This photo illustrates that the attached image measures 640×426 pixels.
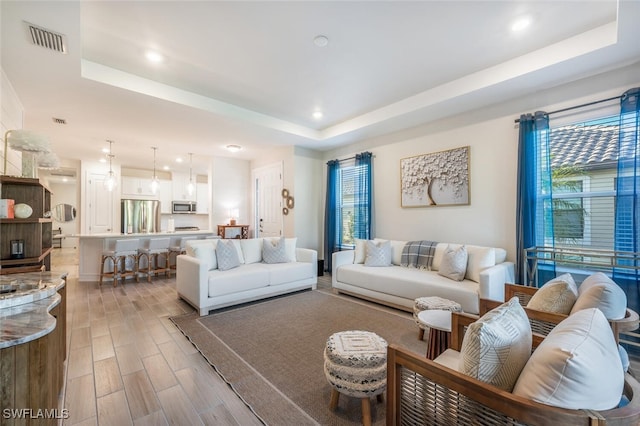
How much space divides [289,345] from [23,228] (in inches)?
105

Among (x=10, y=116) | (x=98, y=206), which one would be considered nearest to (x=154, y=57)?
(x=10, y=116)

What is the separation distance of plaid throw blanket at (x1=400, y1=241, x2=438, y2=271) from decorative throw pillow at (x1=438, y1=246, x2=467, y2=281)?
36cm

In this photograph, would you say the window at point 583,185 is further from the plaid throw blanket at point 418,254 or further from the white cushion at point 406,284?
the plaid throw blanket at point 418,254

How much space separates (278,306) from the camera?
3.73m

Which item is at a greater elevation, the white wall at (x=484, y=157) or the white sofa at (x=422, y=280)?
the white wall at (x=484, y=157)

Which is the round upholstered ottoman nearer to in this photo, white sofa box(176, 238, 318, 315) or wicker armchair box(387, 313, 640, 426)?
wicker armchair box(387, 313, 640, 426)

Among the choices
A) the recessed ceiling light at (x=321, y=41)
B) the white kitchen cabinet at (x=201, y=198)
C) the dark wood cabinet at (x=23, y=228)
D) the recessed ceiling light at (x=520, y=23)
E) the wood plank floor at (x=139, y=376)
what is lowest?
the wood plank floor at (x=139, y=376)

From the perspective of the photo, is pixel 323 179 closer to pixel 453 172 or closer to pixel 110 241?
pixel 453 172

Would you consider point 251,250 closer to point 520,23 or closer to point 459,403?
point 459,403

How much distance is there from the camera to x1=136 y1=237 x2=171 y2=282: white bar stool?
5281 mm

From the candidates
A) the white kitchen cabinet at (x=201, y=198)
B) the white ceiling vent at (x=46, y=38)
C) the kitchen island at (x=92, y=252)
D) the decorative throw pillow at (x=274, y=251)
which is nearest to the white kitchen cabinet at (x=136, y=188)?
the white kitchen cabinet at (x=201, y=198)

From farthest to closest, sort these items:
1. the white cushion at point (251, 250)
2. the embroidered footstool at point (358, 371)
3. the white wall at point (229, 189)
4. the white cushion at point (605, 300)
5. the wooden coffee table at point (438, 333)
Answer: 1. the white wall at point (229, 189)
2. the white cushion at point (251, 250)
3. the wooden coffee table at point (438, 333)
4. the embroidered footstool at point (358, 371)
5. the white cushion at point (605, 300)

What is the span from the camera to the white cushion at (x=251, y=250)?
4.45 meters

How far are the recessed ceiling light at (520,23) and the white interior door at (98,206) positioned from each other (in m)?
8.92
